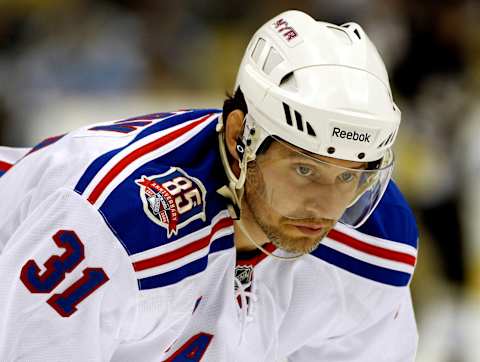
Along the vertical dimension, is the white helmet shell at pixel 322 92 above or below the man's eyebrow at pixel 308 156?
above

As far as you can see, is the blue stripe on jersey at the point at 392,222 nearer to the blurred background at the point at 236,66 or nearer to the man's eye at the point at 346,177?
the man's eye at the point at 346,177

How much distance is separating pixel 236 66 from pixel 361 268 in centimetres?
425

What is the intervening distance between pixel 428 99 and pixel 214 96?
4.51 feet

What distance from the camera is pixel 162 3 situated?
731 cm

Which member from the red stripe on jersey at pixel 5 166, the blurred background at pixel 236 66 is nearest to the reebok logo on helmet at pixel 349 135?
the red stripe on jersey at pixel 5 166

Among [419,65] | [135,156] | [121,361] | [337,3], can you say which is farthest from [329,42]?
[337,3]

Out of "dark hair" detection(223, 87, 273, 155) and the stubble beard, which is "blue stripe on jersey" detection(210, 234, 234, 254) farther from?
"dark hair" detection(223, 87, 273, 155)

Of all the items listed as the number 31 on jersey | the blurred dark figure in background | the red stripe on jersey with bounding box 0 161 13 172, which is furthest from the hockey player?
the blurred dark figure in background

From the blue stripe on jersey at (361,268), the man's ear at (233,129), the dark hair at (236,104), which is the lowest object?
the blue stripe on jersey at (361,268)

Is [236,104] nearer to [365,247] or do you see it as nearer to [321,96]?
[321,96]

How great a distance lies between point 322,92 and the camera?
259 cm

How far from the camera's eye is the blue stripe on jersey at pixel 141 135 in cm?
251

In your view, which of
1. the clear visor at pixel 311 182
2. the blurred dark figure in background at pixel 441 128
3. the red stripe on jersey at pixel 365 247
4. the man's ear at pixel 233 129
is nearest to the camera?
the clear visor at pixel 311 182

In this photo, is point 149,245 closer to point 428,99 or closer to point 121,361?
point 121,361
